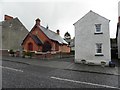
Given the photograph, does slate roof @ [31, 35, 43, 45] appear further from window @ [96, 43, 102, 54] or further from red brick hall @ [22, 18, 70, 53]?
window @ [96, 43, 102, 54]

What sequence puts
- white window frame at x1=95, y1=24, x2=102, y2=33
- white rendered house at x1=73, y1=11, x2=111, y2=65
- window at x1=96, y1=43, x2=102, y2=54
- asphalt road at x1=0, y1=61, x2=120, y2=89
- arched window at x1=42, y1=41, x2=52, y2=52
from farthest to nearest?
arched window at x1=42, y1=41, x2=52, y2=52
white window frame at x1=95, y1=24, x2=102, y2=33
window at x1=96, y1=43, x2=102, y2=54
white rendered house at x1=73, y1=11, x2=111, y2=65
asphalt road at x1=0, y1=61, x2=120, y2=89

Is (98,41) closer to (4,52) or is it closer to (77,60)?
(77,60)

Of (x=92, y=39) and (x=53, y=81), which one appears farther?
(x=92, y=39)

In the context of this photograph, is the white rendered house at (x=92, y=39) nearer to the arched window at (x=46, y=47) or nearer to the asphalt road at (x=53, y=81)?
the asphalt road at (x=53, y=81)

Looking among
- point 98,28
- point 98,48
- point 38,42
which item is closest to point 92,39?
point 98,48

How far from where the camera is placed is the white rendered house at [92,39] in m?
20.0

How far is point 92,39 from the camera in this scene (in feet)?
68.1

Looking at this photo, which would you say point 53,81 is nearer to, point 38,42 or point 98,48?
point 98,48

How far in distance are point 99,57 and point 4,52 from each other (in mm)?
18154

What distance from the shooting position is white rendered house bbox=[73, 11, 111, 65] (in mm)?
20016

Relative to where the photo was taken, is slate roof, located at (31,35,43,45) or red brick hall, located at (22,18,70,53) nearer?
red brick hall, located at (22,18,70,53)

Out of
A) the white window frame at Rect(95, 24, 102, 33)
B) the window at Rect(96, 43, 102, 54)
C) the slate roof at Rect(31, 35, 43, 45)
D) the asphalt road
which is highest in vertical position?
the white window frame at Rect(95, 24, 102, 33)

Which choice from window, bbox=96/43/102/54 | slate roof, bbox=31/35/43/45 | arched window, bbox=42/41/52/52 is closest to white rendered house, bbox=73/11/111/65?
window, bbox=96/43/102/54

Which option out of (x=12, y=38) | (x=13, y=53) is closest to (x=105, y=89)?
(x=13, y=53)
